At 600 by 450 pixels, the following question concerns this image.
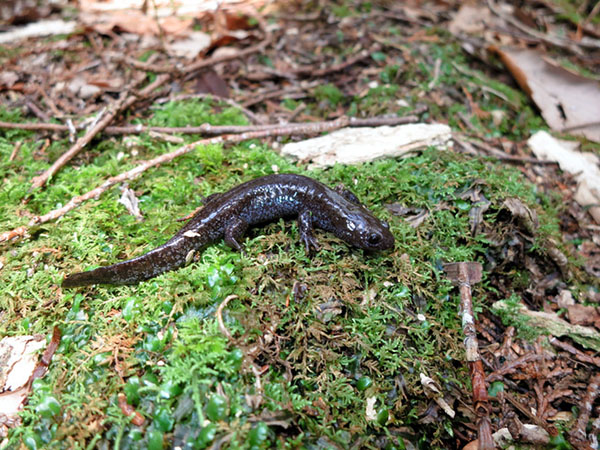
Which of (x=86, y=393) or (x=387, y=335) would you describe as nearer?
(x=86, y=393)

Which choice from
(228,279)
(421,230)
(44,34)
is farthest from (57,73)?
(421,230)

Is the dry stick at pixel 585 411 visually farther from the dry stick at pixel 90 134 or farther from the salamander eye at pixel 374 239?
the dry stick at pixel 90 134

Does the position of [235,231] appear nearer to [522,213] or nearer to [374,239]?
[374,239]

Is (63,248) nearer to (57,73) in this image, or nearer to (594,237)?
(57,73)

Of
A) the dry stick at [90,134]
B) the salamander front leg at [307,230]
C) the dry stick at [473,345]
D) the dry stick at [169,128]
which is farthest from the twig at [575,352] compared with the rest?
the dry stick at [90,134]

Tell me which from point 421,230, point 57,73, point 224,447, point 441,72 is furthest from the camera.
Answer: point 441,72

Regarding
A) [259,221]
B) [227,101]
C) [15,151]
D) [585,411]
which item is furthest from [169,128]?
[585,411]

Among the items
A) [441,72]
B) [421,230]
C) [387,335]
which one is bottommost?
[387,335]
